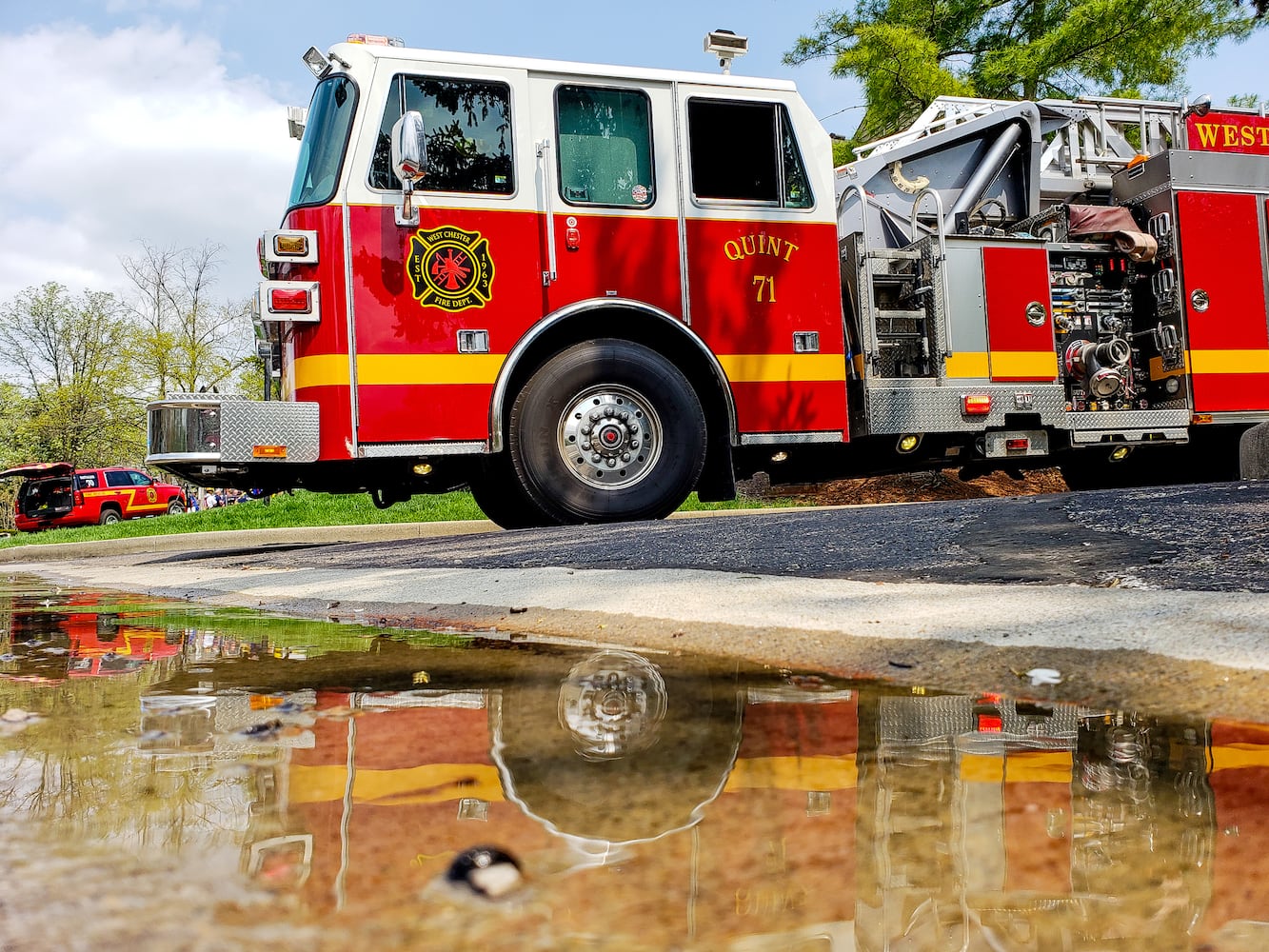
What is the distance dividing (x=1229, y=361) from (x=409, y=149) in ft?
18.8

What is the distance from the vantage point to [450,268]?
19.3 ft

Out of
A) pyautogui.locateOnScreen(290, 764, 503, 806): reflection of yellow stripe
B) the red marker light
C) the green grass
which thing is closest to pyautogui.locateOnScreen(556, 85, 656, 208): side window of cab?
the red marker light

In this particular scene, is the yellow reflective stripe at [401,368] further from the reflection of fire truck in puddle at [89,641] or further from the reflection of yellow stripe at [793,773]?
the reflection of yellow stripe at [793,773]

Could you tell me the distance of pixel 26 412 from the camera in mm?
34625

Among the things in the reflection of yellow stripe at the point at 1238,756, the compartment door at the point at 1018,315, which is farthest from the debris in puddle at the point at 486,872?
the compartment door at the point at 1018,315

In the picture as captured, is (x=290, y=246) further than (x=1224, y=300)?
No

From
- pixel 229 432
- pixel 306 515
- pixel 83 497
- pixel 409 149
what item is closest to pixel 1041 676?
pixel 409 149

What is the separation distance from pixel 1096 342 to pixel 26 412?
3601 centimetres

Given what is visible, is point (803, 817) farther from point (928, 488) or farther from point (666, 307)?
point (928, 488)

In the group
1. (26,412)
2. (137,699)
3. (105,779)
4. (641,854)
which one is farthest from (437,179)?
(26,412)

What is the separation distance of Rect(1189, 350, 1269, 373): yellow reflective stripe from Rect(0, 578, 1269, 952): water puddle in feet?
21.1

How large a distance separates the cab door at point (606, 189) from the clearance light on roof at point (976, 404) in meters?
1.97

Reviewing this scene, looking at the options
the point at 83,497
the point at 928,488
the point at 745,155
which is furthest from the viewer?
the point at 83,497

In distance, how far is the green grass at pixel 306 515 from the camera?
12180mm
